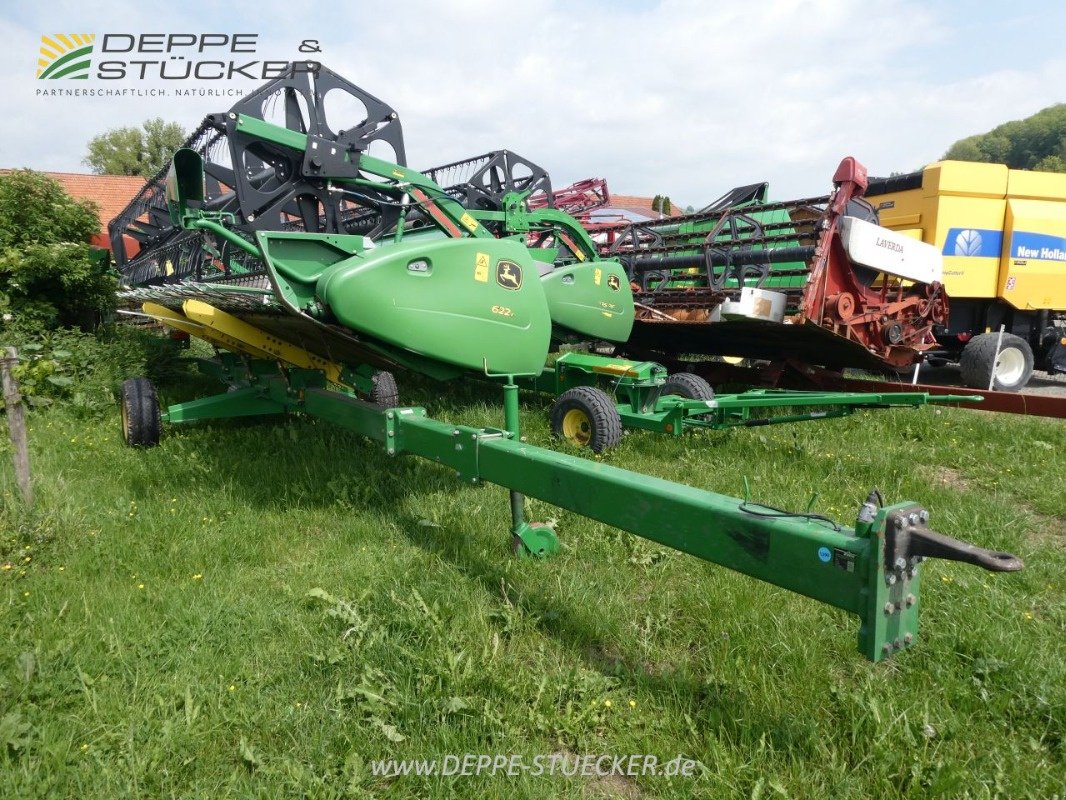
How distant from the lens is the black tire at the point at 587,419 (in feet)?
15.3

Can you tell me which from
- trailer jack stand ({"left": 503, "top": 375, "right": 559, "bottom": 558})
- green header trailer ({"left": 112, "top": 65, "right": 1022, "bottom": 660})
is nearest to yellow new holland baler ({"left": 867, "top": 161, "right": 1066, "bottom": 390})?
green header trailer ({"left": 112, "top": 65, "right": 1022, "bottom": 660})

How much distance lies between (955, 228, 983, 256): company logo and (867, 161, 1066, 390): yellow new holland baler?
0.01 meters

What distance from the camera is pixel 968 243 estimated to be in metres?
8.09

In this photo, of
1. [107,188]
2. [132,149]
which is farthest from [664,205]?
[132,149]

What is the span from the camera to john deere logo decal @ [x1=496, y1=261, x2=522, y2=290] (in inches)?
141

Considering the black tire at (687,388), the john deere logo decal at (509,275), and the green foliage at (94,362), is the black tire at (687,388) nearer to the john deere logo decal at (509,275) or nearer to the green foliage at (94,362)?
the john deere logo decal at (509,275)

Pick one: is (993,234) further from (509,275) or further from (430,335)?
(430,335)

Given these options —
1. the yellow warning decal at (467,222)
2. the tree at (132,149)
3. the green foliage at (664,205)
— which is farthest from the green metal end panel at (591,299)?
the tree at (132,149)

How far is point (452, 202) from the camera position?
471 centimetres

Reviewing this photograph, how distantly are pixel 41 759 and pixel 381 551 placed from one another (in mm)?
1475

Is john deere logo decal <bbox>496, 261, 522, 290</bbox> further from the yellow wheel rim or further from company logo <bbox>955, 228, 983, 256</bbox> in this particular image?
company logo <bbox>955, 228, 983, 256</bbox>

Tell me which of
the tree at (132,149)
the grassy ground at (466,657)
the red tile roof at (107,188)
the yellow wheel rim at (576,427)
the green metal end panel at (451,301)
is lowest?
the grassy ground at (466,657)

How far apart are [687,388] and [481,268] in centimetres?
244

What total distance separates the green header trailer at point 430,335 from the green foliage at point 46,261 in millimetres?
1822
